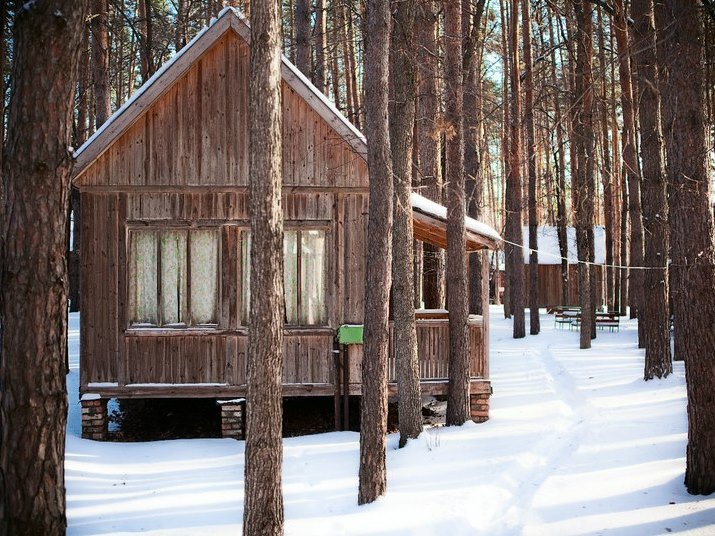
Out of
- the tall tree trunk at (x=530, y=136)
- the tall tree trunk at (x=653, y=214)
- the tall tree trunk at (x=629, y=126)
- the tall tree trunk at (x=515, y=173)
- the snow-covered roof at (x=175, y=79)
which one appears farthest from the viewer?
the tall tree trunk at (x=530, y=136)

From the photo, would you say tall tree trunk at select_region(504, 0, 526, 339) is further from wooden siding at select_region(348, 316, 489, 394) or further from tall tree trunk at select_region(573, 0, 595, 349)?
wooden siding at select_region(348, 316, 489, 394)

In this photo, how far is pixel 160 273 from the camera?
11.9 meters

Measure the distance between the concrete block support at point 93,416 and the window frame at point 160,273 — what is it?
1270mm

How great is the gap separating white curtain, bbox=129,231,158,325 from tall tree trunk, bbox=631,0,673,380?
917cm

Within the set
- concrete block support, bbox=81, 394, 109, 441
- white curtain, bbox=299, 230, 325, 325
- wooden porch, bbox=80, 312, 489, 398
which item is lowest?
concrete block support, bbox=81, 394, 109, 441

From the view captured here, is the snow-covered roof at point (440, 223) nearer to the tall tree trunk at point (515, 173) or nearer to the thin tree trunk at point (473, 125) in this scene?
the thin tree trunk at point (473, 125)

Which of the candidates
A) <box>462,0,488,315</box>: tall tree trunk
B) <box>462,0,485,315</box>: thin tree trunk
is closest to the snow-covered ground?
<box>462,0,488,315</box>: tall tree trunk

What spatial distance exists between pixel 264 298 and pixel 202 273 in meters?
6.03

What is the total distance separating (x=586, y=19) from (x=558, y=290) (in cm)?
2378

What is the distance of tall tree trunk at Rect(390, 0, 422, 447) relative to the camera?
31.3 ft

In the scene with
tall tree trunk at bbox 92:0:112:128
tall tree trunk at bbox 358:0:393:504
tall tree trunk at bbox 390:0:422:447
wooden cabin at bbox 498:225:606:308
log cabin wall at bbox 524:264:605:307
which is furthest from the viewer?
log cabin wall at bbox 524:264:605:307

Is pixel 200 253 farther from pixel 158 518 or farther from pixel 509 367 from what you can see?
pixel 509 367

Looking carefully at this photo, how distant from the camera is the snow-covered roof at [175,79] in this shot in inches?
447

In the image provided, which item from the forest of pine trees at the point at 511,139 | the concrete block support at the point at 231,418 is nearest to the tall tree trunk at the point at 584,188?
the forest of pine trees at the point at 511,139
